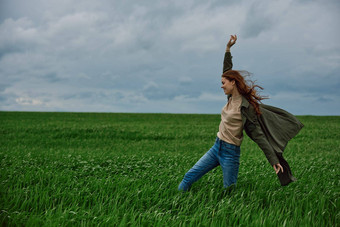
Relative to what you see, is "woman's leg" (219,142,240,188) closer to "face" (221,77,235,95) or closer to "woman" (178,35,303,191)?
"woman" (178,35,303,191)

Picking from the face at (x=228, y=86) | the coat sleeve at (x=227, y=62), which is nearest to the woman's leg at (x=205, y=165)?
the face at (x=228, y=86)

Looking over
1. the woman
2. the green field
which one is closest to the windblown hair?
the woman

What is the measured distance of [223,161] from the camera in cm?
521

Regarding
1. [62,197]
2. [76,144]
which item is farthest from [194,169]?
[76,144]

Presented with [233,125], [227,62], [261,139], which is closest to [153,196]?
[233,125]

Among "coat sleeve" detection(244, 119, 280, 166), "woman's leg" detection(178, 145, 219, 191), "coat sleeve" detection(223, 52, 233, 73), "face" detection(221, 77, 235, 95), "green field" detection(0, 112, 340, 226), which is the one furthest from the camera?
"coat sleeve" detection(223, 52, 233, 73)

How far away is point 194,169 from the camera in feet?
18.2

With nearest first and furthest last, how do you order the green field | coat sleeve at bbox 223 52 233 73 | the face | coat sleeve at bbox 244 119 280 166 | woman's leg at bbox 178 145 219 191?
the green field → coat sleeve at bbox 244 119 280 166 → the face → woman's leg at bbox 178 145 219 191 → coat sleeve at bbox 223 52 233 73

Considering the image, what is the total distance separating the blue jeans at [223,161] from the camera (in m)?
5.18

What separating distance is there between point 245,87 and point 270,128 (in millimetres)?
950

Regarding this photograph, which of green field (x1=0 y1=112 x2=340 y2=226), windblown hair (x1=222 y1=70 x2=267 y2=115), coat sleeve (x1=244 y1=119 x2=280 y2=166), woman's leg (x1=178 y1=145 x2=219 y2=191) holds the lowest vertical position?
green field (x1=0 y1=112 x2=340 y2=226)

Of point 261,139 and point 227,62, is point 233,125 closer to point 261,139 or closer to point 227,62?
point 261,139

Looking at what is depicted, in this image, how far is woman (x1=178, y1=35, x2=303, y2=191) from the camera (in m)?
5.13

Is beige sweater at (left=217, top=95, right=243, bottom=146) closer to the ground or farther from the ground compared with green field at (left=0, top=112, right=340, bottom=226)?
farther from the ground
